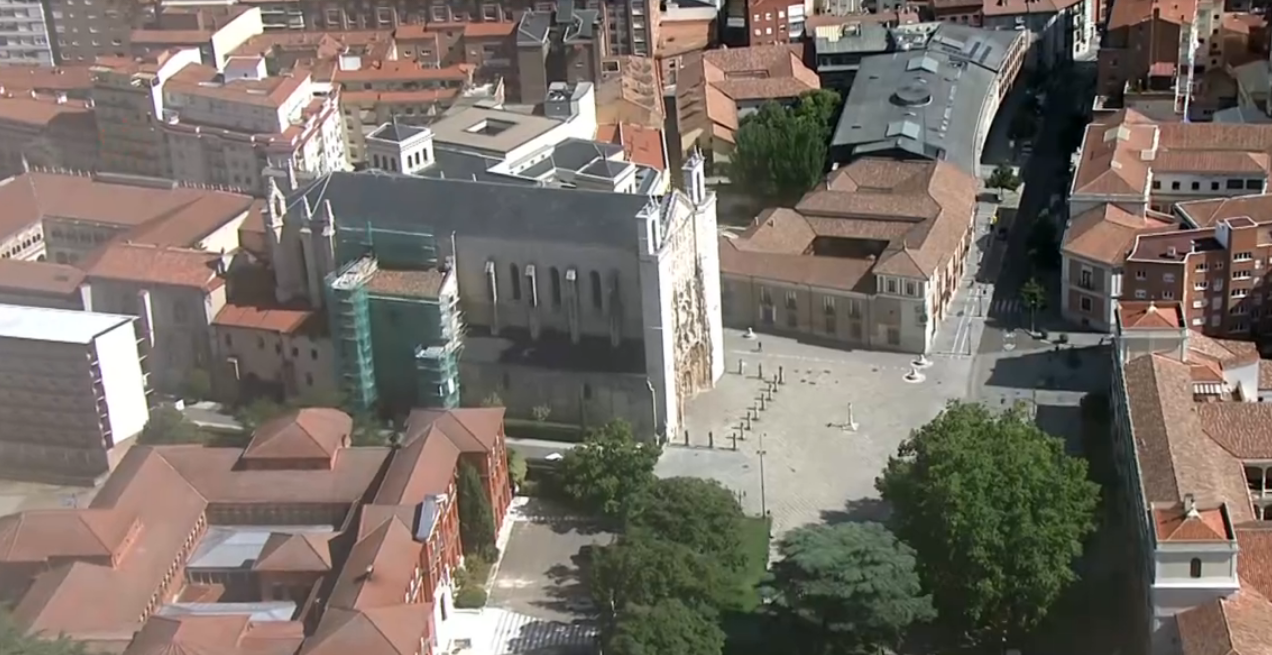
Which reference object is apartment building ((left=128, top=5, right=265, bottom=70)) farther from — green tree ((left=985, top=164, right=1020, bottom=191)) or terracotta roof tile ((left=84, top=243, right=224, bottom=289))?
green tree ((left=985, top=164, right=1020, bottom=191))

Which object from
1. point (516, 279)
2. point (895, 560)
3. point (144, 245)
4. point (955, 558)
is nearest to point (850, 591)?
point (895, 560)

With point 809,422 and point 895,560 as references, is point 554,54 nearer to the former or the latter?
point 809,422

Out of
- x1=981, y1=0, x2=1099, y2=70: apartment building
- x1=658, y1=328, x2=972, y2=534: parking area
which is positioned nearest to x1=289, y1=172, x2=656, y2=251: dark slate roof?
x1=658, y1=328, x2=972, y2=534: parking area

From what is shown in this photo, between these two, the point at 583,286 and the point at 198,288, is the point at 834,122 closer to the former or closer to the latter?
the point at 583,286

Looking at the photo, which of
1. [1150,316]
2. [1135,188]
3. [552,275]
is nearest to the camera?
[1150,316]

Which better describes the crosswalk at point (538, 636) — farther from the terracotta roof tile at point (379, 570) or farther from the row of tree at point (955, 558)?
the row of tree at point (955, 558)

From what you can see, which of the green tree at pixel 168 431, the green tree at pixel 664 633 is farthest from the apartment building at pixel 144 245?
the green tree at pixel 664 633
